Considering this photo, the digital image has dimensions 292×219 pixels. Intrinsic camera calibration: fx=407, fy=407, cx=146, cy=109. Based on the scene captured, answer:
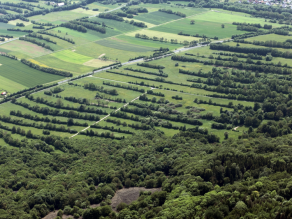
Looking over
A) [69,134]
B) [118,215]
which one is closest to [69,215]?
[118,215]

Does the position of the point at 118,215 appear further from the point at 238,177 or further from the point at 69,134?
the point at 69,134

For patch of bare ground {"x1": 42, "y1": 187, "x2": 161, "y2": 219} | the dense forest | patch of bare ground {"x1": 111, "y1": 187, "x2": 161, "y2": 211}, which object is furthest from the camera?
patch of bare ground {"x1": 111, "y1": 187, "x2": 161, "y2": 211}

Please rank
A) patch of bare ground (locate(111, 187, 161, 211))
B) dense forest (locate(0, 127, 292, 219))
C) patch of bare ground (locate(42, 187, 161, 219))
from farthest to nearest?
patch of bare ground (locate(111, 187, 161, 211))
patch of bare ground (locate(42, 187, 161, 219))
dense forest (locate(0, 127, 292, 219))

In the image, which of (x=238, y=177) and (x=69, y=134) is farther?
(x=69, y=134)

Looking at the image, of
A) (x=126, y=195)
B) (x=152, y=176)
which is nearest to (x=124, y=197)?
(x=126, y=195)

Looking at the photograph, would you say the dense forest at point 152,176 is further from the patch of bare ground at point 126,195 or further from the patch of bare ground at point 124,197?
the patch of bare ground at point 126,195

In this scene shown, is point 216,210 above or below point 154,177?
above

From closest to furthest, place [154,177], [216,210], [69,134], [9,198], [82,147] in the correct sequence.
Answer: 1. [216,210]
2. [9,198]
3. [154,177]
4. [82,147]
5. [69,134]

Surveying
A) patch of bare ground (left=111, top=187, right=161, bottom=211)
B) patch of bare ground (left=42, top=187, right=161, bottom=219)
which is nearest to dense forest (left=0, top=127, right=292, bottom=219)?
patch of bare ground (left=42, top=187, right=161, bottom=219)

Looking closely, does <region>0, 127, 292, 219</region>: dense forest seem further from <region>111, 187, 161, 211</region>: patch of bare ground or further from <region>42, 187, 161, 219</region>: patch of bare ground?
<region>111, 187, 161, 211</region>: patch of bare ground
